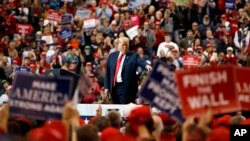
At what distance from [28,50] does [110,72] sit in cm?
982

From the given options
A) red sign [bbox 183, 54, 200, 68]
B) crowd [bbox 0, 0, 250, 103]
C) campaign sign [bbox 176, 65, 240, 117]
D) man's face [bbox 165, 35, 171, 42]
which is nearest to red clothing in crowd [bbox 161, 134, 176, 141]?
campaign sign [bbox 176, 65, 240, 117]

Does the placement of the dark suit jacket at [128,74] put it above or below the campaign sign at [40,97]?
below

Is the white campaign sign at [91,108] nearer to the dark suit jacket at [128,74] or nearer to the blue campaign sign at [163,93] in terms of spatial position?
the dark suit jacket at [128,74]

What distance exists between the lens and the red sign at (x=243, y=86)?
33.3 ft

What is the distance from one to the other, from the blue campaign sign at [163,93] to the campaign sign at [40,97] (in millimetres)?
722

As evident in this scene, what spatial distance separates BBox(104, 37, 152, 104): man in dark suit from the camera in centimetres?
1795

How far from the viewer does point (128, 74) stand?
18.0m

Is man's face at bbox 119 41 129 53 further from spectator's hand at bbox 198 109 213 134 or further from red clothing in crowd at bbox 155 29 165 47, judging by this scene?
red clothing in crowd at bbox 155 29 165 47

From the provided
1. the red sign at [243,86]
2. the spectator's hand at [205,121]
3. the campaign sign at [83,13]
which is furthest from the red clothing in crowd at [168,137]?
the campaign sign at [83,13]

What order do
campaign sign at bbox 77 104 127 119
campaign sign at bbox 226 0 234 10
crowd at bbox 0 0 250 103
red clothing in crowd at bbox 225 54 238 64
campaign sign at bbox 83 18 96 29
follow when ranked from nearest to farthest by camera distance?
campaign sign at bbox 77 104 127 119
red clothing in crowd at bbox 225 54 238 64
crowd at bbox 0 0 250 103
campaign sign at bbox 83 18 96 29
campaign sign at bbox 226 0 234 10

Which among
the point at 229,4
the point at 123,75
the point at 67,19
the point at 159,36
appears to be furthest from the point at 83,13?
the point at 123,75

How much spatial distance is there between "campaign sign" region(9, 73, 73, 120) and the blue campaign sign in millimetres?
722

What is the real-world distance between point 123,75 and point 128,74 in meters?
0.09

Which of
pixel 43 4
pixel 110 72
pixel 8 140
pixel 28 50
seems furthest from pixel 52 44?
pixel 8 140
